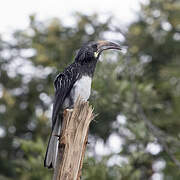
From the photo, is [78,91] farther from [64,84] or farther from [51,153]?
[51,153]

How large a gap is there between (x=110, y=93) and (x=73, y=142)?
10.3 feet

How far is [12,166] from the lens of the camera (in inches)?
308

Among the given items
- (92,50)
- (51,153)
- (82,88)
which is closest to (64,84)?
(82,88)

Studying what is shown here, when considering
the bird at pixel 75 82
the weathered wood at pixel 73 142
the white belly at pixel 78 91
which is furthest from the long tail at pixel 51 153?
the white belly at pixel 78 91

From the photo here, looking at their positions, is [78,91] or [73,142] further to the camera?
[78,91]

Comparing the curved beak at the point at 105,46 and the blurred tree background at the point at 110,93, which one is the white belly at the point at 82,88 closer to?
the curved beak at the point at 105,46

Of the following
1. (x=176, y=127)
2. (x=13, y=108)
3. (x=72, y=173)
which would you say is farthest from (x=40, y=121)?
(x=72, y=173)

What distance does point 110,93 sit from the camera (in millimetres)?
6883

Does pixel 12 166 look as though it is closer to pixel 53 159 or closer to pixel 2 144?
pixel 2 144

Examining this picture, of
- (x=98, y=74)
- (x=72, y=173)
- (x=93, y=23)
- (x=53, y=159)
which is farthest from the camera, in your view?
(x=93, y=23)

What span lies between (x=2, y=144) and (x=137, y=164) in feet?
7.75

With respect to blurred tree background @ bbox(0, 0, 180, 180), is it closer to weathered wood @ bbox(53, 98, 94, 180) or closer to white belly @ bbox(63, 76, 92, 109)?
white belly @ bbox(63, 76, 92, 109)

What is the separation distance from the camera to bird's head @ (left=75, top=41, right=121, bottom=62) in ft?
16.3

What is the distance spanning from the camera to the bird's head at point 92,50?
16.3ft
